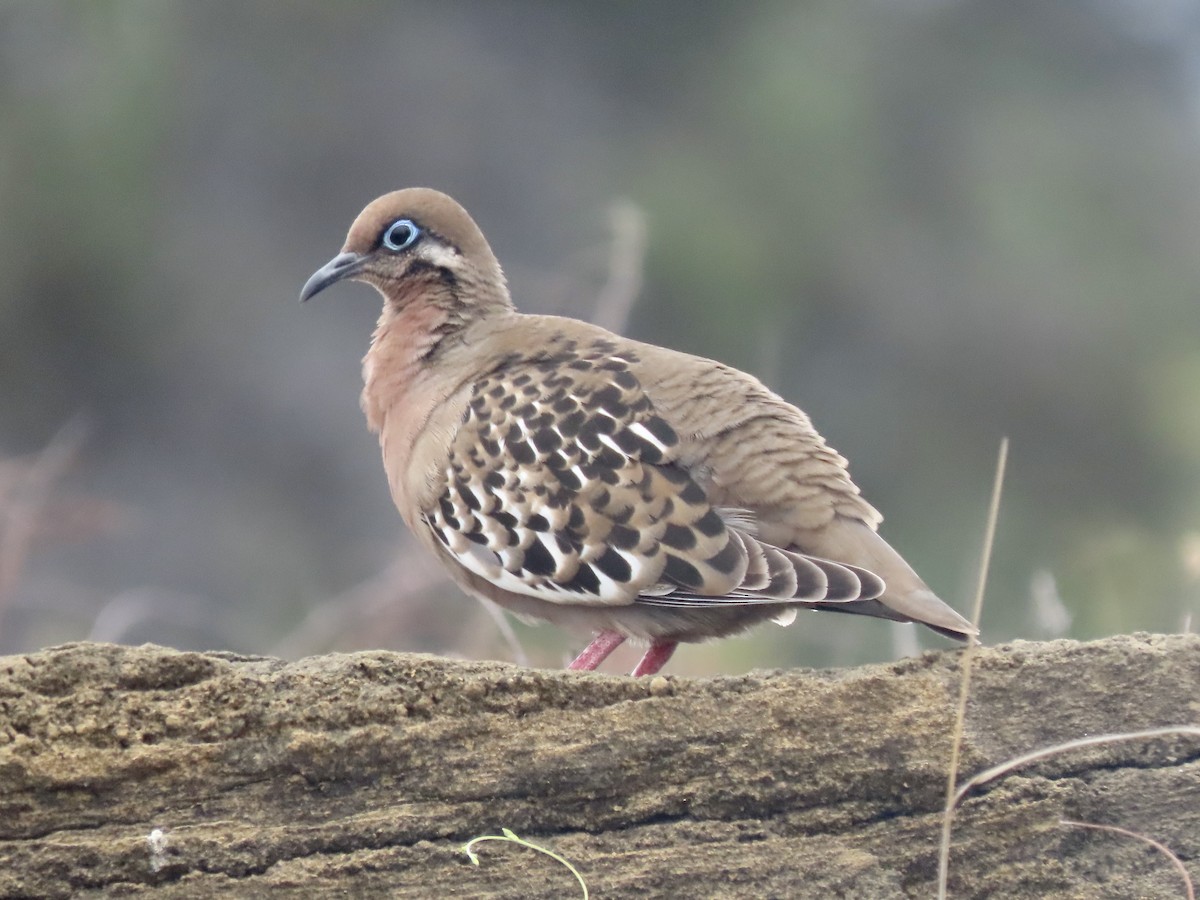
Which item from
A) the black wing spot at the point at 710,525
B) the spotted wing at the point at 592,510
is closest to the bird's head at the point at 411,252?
the spotted wing at the point at 592,510

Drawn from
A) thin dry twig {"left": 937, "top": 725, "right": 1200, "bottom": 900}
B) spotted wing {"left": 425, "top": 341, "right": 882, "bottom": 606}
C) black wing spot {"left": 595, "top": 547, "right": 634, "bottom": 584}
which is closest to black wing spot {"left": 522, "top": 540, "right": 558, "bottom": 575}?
spotted wing {"left": 425, "top": 341, "right": 882, "bottom": 606}

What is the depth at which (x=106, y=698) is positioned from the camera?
136 inches

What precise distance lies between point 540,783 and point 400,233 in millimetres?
2838

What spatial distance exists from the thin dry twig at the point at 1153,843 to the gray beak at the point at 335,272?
323cm

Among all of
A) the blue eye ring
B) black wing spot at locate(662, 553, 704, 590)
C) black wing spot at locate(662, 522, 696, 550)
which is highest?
the blue eye ring

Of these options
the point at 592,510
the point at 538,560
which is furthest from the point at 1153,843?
the point at 538,560

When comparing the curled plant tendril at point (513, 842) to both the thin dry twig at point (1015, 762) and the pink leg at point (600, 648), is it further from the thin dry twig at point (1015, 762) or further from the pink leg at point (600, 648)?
the pink leg at point (600, 648)

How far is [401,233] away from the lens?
589cm

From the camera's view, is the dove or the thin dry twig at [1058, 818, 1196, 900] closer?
the thin dry twig at [1058, 818, 1196, 900]

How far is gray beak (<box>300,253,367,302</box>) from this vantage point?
580cm

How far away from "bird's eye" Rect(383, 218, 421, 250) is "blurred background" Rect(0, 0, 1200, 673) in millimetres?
9105

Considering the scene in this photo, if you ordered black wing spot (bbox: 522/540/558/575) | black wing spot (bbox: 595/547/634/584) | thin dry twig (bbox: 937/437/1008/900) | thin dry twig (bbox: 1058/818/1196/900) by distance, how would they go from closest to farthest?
thin dry twig (bbox: 937/437/1008/900)
thin dry twig (bbox: 1058/818/1196/900)
black wing spot (bbox: 595/547/634/584)
black wing spot (bbox: 522/540/558/575)

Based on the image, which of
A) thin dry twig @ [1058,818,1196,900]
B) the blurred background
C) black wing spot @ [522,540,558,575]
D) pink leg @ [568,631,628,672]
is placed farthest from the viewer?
the blurred background

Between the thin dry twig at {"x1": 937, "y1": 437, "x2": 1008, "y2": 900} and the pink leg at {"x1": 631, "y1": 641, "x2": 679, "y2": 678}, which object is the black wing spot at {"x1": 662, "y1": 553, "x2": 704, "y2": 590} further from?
the thin dry twig at {"x1": 937, "y1": 437, "x2": 1008, "y2": 900}
